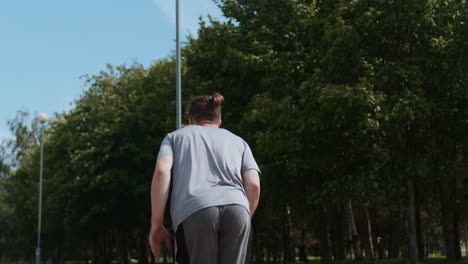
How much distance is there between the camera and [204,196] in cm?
303

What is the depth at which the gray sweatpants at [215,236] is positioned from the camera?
2.96 meters

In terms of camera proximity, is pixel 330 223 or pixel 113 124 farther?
pixel 113 124

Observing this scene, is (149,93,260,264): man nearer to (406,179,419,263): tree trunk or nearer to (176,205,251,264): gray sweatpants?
(176,205,251,264): gray sweatpants

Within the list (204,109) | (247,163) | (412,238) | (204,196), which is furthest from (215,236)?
(412,238)

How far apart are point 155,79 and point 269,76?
13638 millimetres

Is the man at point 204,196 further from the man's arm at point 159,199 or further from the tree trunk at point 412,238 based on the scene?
the tree trunk at point 412,238

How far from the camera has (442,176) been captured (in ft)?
57.8

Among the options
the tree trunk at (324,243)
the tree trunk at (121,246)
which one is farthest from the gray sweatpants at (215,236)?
the tree trunk at (121,246)

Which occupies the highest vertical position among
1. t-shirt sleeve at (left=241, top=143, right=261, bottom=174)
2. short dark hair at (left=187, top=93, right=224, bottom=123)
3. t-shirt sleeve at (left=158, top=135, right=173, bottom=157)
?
short dark hair at (left=187, top=93, right=224, bottom=123)

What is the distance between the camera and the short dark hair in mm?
3450

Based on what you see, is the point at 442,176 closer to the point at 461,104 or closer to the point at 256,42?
the point at 461,104

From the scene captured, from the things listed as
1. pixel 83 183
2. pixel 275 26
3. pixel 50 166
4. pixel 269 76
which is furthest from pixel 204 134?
pixel 50 166

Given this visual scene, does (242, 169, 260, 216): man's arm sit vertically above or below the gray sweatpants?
above

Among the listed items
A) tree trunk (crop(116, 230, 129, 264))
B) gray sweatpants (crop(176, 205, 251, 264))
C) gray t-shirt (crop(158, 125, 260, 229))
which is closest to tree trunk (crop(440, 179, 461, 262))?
gray t-shirt (crop(158, 125, 260, 229))
